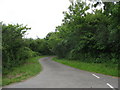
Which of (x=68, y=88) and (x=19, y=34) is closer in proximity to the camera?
(x=68, y=88)

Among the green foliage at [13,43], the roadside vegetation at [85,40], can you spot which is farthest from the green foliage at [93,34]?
the green foliage at [13,43]

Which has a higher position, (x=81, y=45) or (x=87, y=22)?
(x=87, y=22)

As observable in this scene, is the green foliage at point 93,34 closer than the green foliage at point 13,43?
No

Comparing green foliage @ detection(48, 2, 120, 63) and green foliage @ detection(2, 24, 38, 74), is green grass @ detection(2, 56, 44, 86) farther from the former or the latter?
green foliage @ detection(48, 2, 120, 63)

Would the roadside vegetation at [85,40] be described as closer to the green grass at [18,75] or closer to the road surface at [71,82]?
the green grass at [18,75]

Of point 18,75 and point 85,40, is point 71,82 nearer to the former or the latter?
point 18,75

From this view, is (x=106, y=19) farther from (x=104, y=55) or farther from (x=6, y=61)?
(x=6, y=61)

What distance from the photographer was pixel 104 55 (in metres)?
17.1

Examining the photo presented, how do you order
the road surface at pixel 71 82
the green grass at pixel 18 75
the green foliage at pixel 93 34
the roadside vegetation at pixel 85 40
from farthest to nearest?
the green foliage at pixel 93 34, the roadside vegetation at pixel 85 40, the green grass at pixel 18 75, the road surface at pixel 71 82

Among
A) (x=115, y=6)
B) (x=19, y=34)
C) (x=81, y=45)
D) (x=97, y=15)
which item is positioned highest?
(x=97, y=15)

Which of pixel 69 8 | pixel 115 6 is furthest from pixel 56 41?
pixel 115 6

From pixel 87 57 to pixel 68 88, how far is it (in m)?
13.4

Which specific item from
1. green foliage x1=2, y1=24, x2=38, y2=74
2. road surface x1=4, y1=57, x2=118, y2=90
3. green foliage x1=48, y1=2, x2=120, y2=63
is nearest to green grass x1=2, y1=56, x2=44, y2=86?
road surface x1=4, y1=57, x2=118, y2=90

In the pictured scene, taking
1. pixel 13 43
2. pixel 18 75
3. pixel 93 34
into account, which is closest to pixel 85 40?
pixel 93 34
